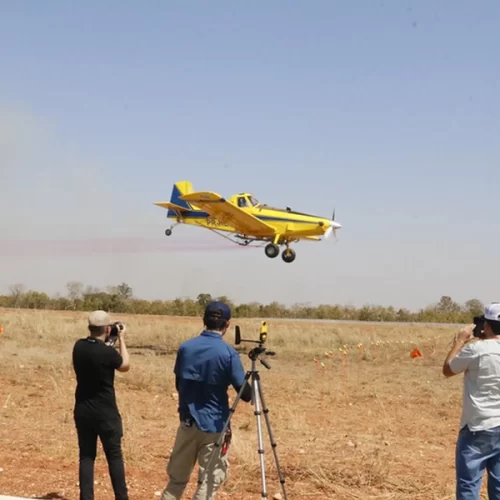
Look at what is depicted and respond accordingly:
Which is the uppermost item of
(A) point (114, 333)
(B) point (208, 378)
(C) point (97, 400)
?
(A) point (114, 333)

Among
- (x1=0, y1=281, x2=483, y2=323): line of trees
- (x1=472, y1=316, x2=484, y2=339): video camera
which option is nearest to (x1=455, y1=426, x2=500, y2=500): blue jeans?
(x1=472, y1=316, x2=484, y2=339): video camera

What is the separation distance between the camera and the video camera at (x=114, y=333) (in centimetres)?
598

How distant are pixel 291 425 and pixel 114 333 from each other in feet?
17.2

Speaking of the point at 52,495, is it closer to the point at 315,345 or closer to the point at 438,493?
the point at 438,493

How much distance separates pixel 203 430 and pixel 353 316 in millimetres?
51096

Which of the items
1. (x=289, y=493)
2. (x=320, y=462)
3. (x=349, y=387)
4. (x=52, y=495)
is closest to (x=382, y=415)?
(x=349, y=387)

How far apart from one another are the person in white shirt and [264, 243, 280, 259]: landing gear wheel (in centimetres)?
2448

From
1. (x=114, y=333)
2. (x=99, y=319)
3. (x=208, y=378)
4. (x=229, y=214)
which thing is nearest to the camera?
(x=208, y=378)

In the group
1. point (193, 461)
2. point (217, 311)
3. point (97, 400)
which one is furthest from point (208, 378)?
point (97, 400)

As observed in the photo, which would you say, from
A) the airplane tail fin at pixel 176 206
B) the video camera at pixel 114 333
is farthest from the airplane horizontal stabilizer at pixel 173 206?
the video camera at pixel 114 333

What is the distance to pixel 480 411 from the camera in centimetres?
491

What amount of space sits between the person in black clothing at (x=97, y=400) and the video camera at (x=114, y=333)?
0.23ft

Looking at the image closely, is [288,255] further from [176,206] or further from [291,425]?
[291,425]

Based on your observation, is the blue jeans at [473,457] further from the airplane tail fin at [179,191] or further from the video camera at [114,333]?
the airplane tail fin at [179,191]
